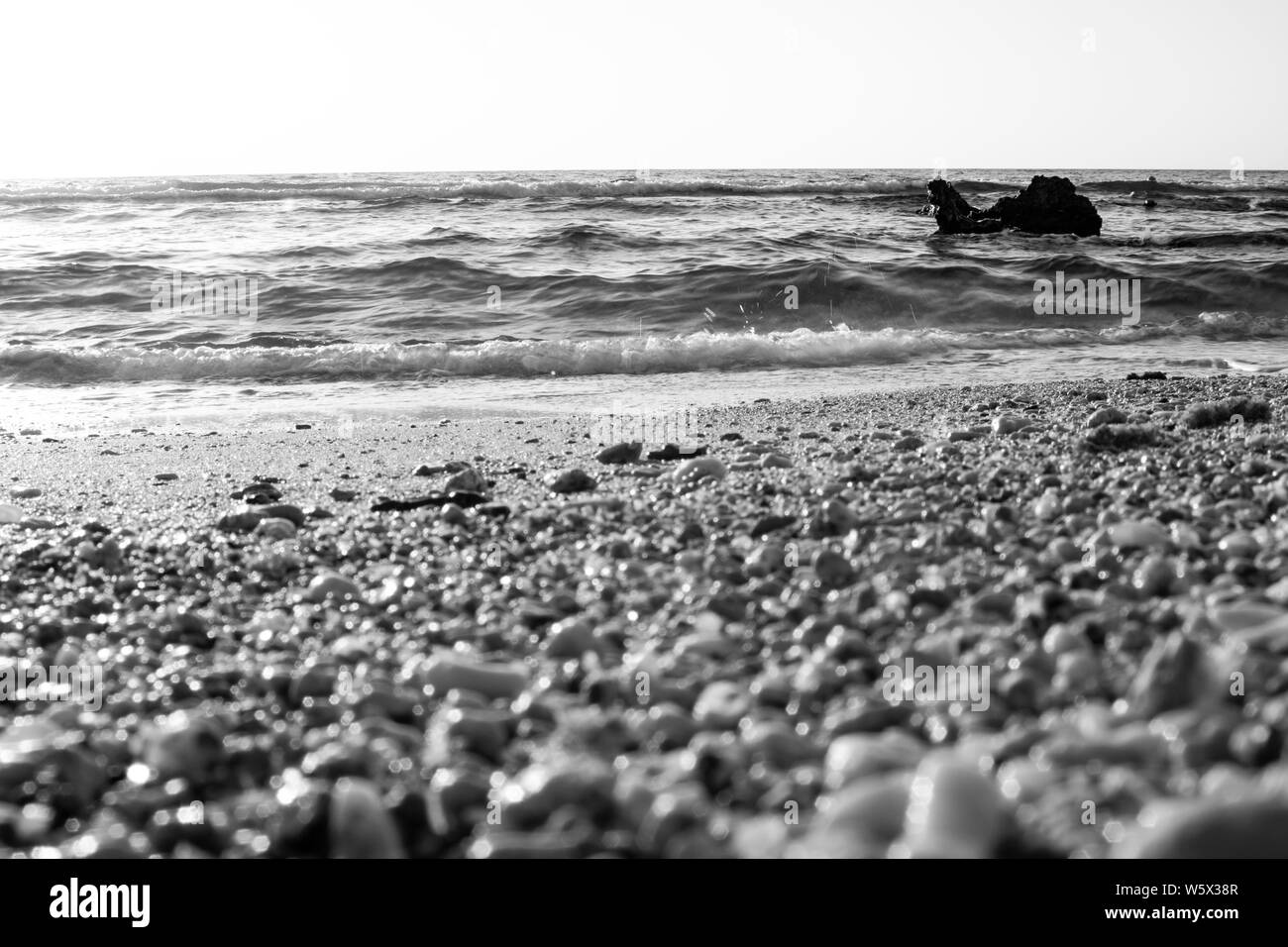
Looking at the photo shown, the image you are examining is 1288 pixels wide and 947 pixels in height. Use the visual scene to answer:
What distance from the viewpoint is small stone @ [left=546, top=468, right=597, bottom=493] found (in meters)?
3.96

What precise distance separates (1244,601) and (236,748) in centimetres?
199

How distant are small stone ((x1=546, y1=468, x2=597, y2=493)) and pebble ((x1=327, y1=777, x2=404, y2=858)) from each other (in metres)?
2.50

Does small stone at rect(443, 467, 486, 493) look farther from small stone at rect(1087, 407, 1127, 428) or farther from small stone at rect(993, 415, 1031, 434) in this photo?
small stone at rect(1087, 407, 1127, 428)

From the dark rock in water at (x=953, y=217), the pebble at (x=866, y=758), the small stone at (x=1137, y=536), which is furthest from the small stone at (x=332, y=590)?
the dark rock in water at (x=953, y=217)

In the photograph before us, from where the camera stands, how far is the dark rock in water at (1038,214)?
2000cm

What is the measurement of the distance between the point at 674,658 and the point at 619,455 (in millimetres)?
2547

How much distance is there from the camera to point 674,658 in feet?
6.75

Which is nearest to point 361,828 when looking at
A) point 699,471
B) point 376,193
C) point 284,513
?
point 284,513

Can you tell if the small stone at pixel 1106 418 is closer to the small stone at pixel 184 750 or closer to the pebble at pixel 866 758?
the pebble at pixel 866 758

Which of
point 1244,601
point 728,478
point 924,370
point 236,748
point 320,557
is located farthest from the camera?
point 924,370

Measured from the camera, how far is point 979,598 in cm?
230

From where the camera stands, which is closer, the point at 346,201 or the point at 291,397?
the point at 291,397
